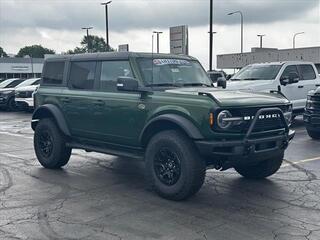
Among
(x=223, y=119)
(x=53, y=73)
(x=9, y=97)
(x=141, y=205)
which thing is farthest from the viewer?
(x=9, y=97)

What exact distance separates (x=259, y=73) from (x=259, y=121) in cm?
860

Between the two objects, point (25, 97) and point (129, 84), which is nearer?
point (129, 84)

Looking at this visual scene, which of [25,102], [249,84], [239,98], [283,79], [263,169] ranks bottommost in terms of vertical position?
[263,169]

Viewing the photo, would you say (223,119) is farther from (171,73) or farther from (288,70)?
(288,70)

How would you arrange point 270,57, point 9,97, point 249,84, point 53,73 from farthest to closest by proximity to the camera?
1. point 270,57
2. point 9,97
3. point 249,84
4. point 53,73

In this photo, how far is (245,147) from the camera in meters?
5.73

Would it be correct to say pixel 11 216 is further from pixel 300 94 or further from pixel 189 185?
pixel 300 94

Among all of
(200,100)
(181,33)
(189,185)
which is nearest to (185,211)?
(189,185)

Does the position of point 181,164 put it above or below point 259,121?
below

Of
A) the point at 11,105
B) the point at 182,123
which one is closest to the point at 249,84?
the point at 182,123

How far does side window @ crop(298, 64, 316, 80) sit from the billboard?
4270 millimetres

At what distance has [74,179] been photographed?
289 inches

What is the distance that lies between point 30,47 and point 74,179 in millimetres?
126656

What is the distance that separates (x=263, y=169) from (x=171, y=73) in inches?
77.9
